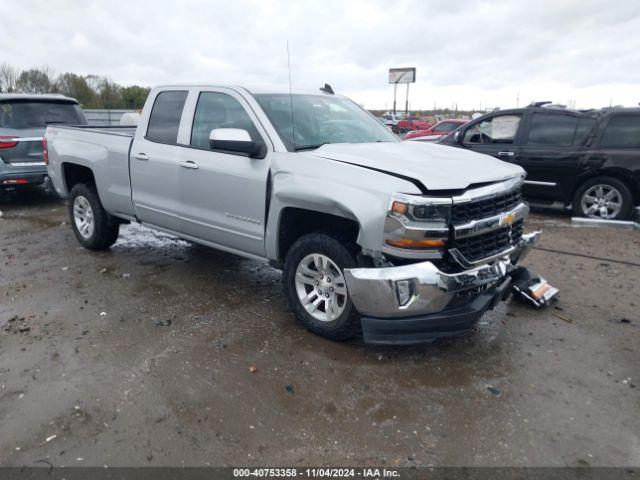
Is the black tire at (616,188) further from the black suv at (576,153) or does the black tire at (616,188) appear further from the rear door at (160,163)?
the rear door at (160,163)

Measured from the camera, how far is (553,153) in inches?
307

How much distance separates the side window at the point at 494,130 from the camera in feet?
27.3

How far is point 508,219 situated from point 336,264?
51.4 inches

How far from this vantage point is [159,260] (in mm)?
5793

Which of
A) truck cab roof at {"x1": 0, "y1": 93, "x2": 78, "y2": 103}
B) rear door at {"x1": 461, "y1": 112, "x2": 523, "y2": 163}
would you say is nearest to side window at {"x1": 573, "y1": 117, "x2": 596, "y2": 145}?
rear door at {"x1": 461, "y1": 112, "x2": 523, "y2": 163}

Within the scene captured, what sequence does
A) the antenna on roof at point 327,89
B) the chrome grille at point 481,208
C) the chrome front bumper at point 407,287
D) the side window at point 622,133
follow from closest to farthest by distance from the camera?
the chrome front bumper at point 407,287
the chrome grille at point 481,208
the antenna on roof at point 327,89
the side window at point 622,133

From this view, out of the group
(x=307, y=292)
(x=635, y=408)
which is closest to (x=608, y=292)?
(x=635, y=408)

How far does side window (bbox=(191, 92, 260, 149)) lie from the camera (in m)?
4.17

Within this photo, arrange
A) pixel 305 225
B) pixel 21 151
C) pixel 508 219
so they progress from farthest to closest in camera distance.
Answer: pixel 21 151, pixel 305 225, pixel 508 219

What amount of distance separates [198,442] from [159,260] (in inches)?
137

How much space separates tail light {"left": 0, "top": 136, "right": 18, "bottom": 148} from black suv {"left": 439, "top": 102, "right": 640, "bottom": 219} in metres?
7.70

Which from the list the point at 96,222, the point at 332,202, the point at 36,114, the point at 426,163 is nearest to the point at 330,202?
the point at 332,202

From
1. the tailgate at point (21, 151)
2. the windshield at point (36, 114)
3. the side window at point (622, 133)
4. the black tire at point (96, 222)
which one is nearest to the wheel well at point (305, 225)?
the black tire at point (96, 222)

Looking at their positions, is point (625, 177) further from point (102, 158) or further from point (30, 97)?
point (30, 97)
